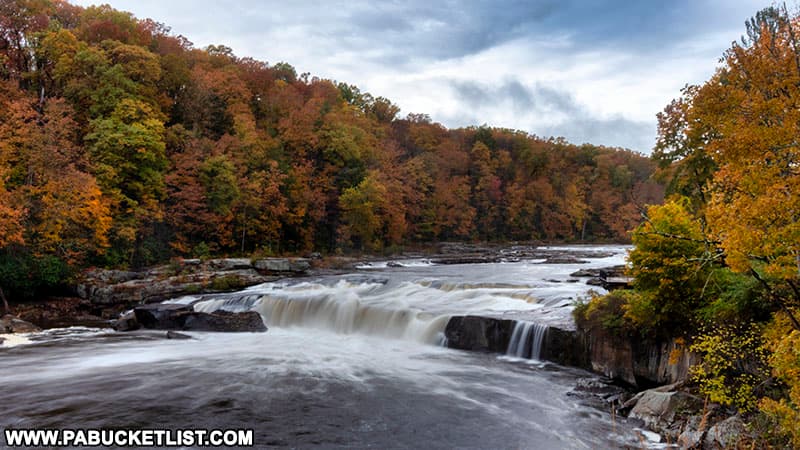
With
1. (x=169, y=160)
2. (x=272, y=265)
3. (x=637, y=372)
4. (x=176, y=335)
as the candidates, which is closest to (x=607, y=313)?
(x=637, y=372)

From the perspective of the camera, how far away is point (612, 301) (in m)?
11.9

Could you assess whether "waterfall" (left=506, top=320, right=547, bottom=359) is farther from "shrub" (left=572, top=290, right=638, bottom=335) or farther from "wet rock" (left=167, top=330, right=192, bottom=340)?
"wet rock" (left=167, top=330, right=192, bottom=340)

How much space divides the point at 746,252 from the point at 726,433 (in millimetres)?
2830

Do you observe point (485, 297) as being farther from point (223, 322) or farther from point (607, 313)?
point (223, 322)

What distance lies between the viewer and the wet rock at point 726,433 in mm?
6741

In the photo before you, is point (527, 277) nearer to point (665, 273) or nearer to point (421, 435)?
point (665, 273)

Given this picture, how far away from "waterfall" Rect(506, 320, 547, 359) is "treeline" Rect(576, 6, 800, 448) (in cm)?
294

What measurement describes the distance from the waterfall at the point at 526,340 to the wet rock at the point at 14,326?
53.4ft

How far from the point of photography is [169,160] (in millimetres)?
32375

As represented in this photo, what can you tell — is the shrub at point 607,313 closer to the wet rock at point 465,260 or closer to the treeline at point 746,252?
the treeline at point 746,252

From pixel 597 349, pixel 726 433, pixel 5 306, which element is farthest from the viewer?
pixel 5 306

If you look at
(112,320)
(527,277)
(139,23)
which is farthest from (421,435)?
(139,23)

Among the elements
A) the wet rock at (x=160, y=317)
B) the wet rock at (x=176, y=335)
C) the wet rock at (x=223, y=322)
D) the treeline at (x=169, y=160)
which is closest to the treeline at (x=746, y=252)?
the treeline at (x=169, y=160)

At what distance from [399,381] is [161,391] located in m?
5.40
